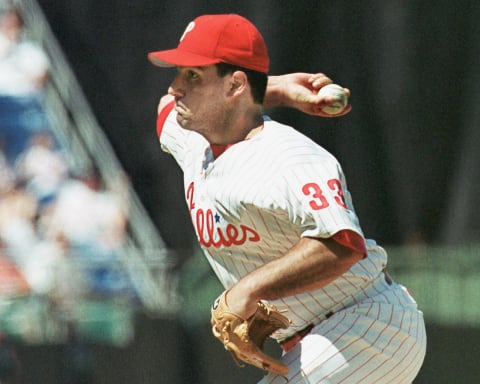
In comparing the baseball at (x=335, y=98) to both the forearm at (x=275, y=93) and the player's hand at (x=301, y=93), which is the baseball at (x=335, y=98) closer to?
the player's hand at (x=301, y=93)

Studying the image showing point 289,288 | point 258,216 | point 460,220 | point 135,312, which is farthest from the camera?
point 135,312

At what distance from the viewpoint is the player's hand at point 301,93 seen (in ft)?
10.9

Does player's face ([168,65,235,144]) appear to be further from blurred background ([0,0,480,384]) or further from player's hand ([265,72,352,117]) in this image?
blurred background ([0,0,480,384])

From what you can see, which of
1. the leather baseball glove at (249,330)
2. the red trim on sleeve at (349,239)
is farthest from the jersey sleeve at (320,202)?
the leather baseball glove at (249,330)

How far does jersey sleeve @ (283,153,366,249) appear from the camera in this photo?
2826 millimetres

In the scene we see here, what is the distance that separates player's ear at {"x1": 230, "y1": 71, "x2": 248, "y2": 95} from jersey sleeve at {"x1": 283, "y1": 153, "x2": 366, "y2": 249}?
0.36 m

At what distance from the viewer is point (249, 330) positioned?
117 inches

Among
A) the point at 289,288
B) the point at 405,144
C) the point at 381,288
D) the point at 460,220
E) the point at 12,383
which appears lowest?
the point at 12,383

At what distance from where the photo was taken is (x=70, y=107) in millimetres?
5395

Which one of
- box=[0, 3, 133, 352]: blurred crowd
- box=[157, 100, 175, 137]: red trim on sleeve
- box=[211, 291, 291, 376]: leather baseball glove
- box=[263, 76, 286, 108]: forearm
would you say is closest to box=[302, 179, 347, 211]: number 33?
box=[211, 291, 291, 376]: leather baseball glove

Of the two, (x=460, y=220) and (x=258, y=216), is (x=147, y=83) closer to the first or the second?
(x=460, y=220)

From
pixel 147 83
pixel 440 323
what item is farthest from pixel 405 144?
pixel 147 83

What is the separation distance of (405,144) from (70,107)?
164 cm

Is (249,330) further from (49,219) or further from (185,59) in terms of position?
(49,219)
